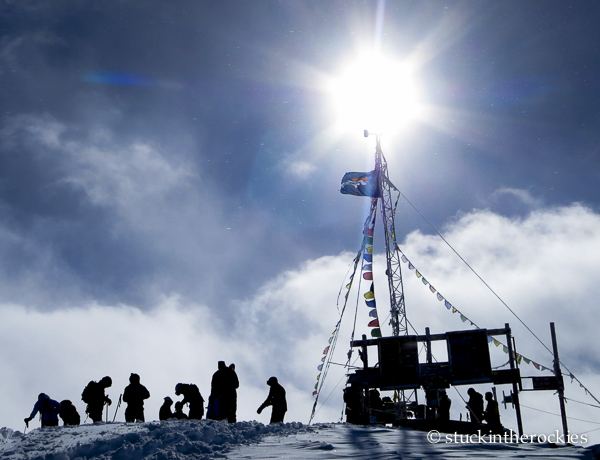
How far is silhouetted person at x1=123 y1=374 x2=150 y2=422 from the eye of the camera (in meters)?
12.7

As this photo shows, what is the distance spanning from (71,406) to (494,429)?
1201 cm

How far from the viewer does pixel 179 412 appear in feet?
44.7

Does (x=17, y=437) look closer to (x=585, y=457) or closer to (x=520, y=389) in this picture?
(x=585, y=457)

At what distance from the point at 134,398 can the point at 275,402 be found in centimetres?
365

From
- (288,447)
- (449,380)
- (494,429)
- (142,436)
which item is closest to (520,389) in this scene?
(449,380)

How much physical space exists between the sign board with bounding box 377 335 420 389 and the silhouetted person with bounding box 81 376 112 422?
33.9 ft

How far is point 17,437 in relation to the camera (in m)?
9.72

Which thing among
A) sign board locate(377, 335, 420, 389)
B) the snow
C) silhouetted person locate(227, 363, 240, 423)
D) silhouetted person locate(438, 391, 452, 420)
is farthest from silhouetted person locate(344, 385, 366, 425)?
the snow

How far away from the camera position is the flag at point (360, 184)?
28297 mm

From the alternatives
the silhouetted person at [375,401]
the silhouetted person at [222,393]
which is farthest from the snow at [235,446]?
the silhouetted person at [375,401]

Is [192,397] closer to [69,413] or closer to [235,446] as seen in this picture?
[69,413]

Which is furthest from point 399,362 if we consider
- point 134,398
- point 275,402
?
point 134,398

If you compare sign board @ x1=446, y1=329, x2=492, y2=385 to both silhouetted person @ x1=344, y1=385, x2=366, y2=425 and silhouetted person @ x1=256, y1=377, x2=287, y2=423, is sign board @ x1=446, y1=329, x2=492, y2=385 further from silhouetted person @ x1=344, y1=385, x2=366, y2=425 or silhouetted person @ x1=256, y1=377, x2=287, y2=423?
silhouetted person @ x1=256, y1=377, x2=287, y2=423

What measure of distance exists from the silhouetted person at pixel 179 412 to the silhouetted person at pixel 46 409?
3.01 meters
